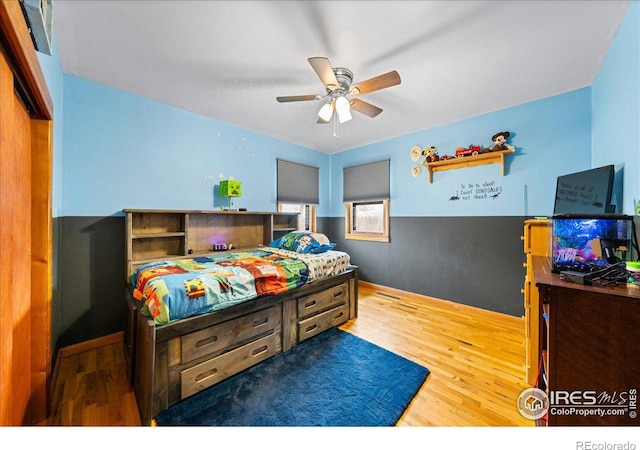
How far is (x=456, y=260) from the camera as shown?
3285 millimetres

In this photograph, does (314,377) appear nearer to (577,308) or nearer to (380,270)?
(577,308)

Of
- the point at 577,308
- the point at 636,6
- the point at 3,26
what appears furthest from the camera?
the point at 636,6

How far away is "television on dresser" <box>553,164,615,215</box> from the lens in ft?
5.45

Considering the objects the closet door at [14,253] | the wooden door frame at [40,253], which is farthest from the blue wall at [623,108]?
the wooden door frame at [40,253]

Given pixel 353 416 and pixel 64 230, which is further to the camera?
pixel 64 230

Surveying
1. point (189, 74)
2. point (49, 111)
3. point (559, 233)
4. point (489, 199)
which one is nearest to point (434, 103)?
point (489, 199)

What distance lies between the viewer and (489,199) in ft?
9.89

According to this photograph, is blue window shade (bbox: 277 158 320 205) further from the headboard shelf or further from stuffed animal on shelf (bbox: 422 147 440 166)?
stuffed animal on shelf (bbox: 422 147 440 166)

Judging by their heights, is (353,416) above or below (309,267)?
below

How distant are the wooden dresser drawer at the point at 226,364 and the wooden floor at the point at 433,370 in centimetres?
33

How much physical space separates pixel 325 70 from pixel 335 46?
25 cm

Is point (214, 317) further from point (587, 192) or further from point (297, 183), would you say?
point (587, 192)

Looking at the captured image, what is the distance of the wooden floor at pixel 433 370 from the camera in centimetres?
149
